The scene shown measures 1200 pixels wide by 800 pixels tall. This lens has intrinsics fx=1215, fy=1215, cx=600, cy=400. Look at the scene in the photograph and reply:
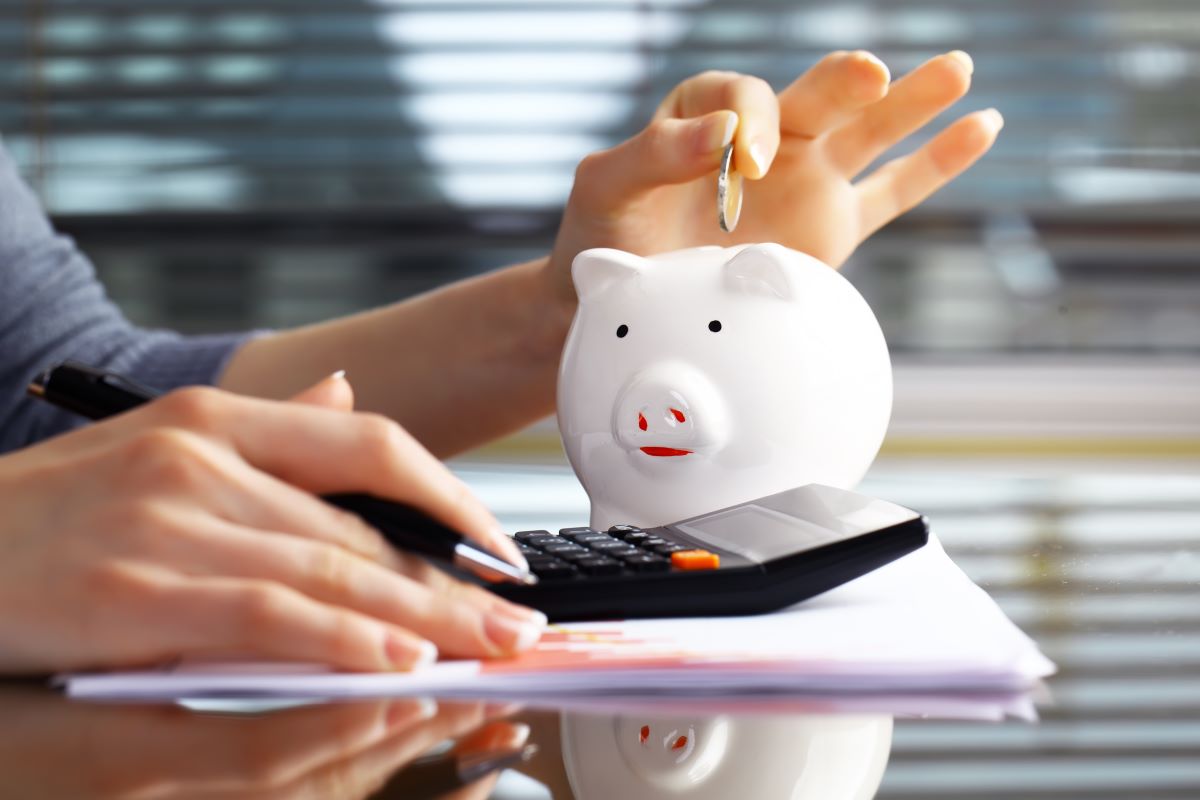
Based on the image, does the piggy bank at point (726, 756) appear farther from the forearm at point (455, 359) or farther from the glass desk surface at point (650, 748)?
the forearm at point (455, 359)

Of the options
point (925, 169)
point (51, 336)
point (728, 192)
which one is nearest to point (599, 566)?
point (728, 192)

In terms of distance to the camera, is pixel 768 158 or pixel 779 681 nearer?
pixel 779 681

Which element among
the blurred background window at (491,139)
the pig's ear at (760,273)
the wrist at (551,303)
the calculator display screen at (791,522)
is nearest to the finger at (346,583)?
the calculator display screen at (791,522)

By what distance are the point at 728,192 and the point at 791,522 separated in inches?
7.5

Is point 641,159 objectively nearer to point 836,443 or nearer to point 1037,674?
point 836,443

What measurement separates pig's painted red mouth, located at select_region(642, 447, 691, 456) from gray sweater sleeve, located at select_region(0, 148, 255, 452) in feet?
1.70

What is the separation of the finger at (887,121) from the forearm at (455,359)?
206mm

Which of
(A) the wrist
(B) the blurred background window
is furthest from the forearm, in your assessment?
(B) the blurred background window

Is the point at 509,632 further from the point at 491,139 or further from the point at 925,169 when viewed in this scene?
the point at 491,139

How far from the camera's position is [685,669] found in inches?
12.9

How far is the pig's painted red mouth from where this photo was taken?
1.71 ft

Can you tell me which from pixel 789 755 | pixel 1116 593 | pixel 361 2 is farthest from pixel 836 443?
pixel 361 2

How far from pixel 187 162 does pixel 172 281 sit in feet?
0.58

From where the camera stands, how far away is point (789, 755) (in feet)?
0.97
